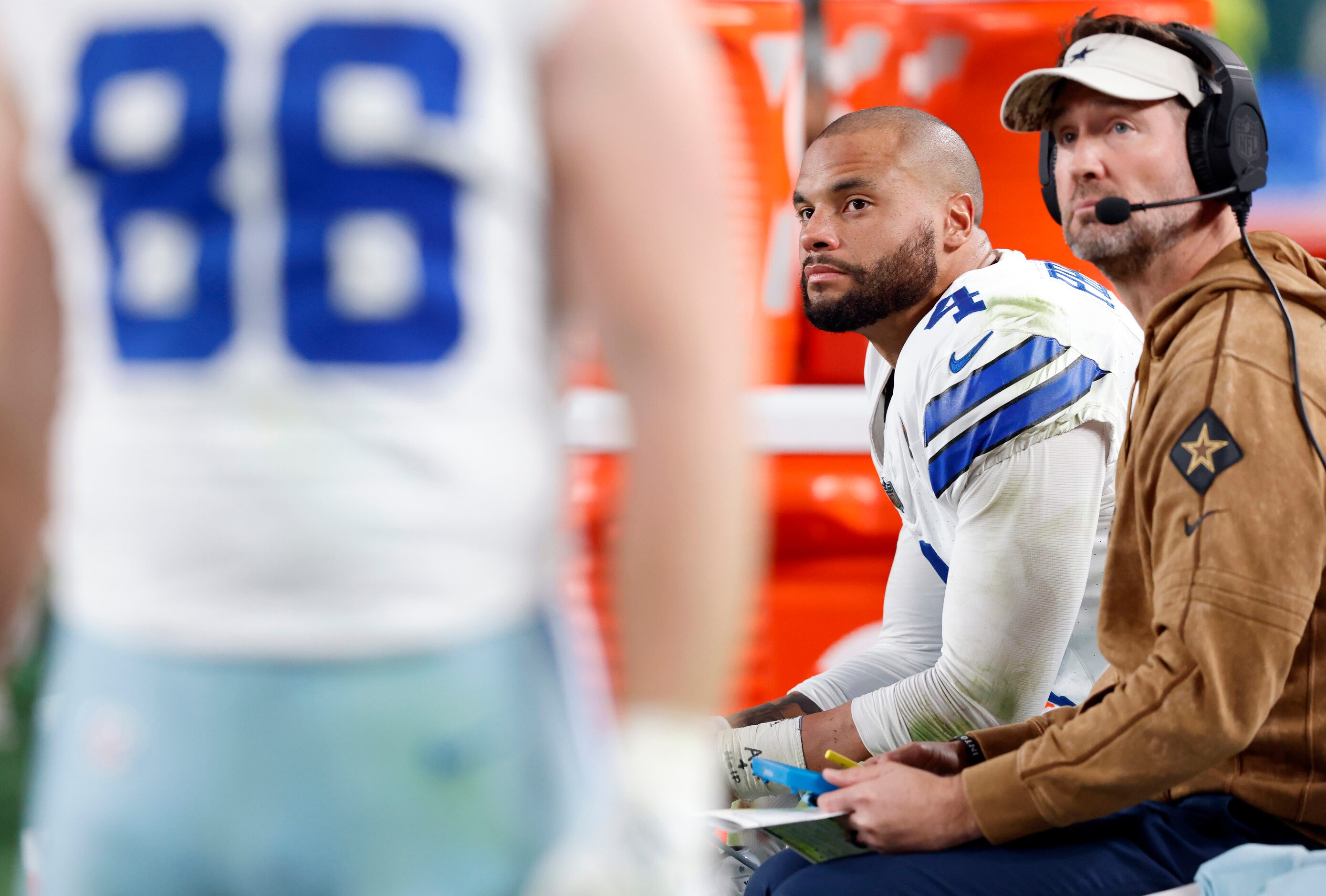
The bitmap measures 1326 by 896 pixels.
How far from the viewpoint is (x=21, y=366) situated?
1.89ft

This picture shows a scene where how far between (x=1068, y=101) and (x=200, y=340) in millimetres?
1199

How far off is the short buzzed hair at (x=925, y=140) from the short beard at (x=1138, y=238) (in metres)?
0.40

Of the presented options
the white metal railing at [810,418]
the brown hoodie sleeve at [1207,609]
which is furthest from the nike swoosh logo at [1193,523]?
the white metal railing at [810,418]

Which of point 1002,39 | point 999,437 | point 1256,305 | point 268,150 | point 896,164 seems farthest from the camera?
point 1002,39

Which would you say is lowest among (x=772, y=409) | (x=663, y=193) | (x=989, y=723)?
(x=989, y=723)

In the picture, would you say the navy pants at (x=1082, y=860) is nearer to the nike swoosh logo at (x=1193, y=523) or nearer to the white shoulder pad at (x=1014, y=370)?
the nike swoosh logo at (x=1193, y=523)

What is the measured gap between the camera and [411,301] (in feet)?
1.61

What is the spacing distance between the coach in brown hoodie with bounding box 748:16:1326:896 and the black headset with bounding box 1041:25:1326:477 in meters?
0.03

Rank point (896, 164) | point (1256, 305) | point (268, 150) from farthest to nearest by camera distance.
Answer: point (896, 164), point (1256, 305), point (268, 150)

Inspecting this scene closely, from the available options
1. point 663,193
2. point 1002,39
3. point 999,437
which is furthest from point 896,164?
point 663,193

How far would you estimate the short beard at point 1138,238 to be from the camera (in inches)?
52.5

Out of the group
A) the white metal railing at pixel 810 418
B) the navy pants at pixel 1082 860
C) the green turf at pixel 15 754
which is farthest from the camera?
the white metal railing at pixel 810 418

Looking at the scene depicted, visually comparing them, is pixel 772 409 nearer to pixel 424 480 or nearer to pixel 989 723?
pixel 989 723

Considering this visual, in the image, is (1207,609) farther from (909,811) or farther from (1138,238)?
(1138,238)
